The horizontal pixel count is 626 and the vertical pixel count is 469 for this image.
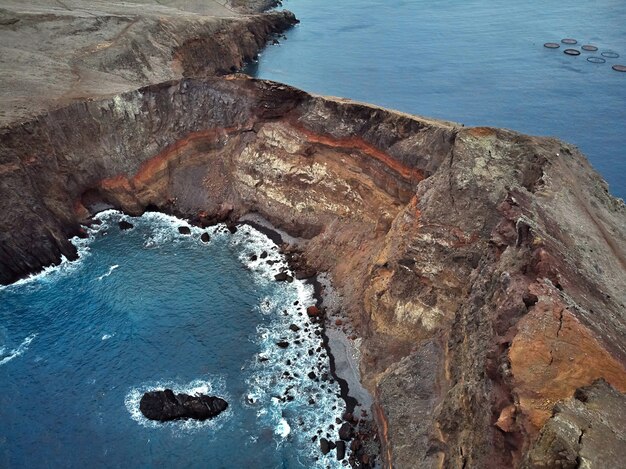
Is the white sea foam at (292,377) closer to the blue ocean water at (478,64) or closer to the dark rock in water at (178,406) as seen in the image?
the dark rock in water at (178,406)

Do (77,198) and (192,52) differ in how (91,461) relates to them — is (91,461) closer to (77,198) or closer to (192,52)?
(77,198)

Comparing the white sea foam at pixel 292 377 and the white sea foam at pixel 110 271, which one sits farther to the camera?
the white sea foam at pixel 110 271

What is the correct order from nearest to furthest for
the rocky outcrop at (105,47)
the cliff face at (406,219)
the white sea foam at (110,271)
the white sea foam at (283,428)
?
the cliff face at (406,219) < the white sea foam at (283,428) < the white sea foam at (110,271) < the rocky outcrop at (105,47)

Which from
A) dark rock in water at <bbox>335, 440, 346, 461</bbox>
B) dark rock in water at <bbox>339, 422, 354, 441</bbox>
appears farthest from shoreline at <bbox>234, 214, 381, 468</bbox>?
dark rock in water at <bbox>335, 440, 346, 461</bbox>

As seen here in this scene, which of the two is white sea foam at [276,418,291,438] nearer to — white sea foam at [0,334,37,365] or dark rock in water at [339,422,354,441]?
dark rock in water at [339,422,354,441]

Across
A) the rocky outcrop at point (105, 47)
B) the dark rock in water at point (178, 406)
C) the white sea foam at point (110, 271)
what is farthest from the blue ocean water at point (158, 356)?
the rocky outcrop at point (105, 47)

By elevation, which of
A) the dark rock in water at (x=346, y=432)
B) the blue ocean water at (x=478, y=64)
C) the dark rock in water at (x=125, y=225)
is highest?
the blue ocean water at (x=478, y=64)

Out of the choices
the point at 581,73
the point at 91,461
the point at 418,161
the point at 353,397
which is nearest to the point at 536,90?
the point at 581,73
